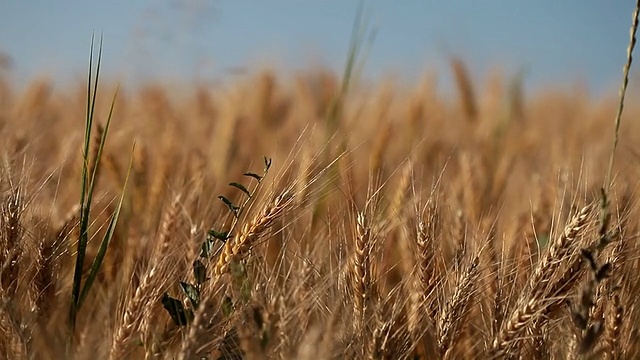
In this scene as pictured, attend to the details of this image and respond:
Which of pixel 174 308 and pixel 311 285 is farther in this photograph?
pixel 311 285

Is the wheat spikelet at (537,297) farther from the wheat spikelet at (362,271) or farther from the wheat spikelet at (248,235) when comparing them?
the wheat spikelet at (248,235)

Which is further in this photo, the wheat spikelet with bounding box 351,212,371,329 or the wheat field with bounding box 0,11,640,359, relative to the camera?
the wheat spikelet with bounding box 351,212,371,329

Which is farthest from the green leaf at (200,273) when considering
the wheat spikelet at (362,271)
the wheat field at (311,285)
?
the wheat spikelet at (362,271)

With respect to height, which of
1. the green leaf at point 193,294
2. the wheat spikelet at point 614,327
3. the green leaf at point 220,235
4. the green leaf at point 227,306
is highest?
the green leaf at point 220,235

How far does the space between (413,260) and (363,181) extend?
90 cm

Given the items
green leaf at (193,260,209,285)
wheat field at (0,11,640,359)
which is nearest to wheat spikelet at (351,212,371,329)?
wheat field at (0,11,640,359)

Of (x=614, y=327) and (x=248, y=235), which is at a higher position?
(x=248, y=235)

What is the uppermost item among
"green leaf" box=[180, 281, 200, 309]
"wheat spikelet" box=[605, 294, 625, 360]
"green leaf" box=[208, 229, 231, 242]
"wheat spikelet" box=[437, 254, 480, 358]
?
"green leaf" box=[208, 229, 231, 242]

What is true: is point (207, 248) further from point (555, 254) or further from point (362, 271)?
point (555, 254)

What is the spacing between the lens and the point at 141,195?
1.92 meters

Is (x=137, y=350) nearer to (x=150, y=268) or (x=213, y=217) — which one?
(x=150, y=268)

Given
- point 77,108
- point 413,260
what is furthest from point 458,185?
point 77,108

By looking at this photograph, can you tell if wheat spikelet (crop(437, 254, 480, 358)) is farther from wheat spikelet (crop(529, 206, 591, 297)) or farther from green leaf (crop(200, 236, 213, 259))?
green leaf (crop(200, 236, 213, 259))

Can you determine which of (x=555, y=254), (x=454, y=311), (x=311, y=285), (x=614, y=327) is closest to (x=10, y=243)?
(x=311, y=285)
